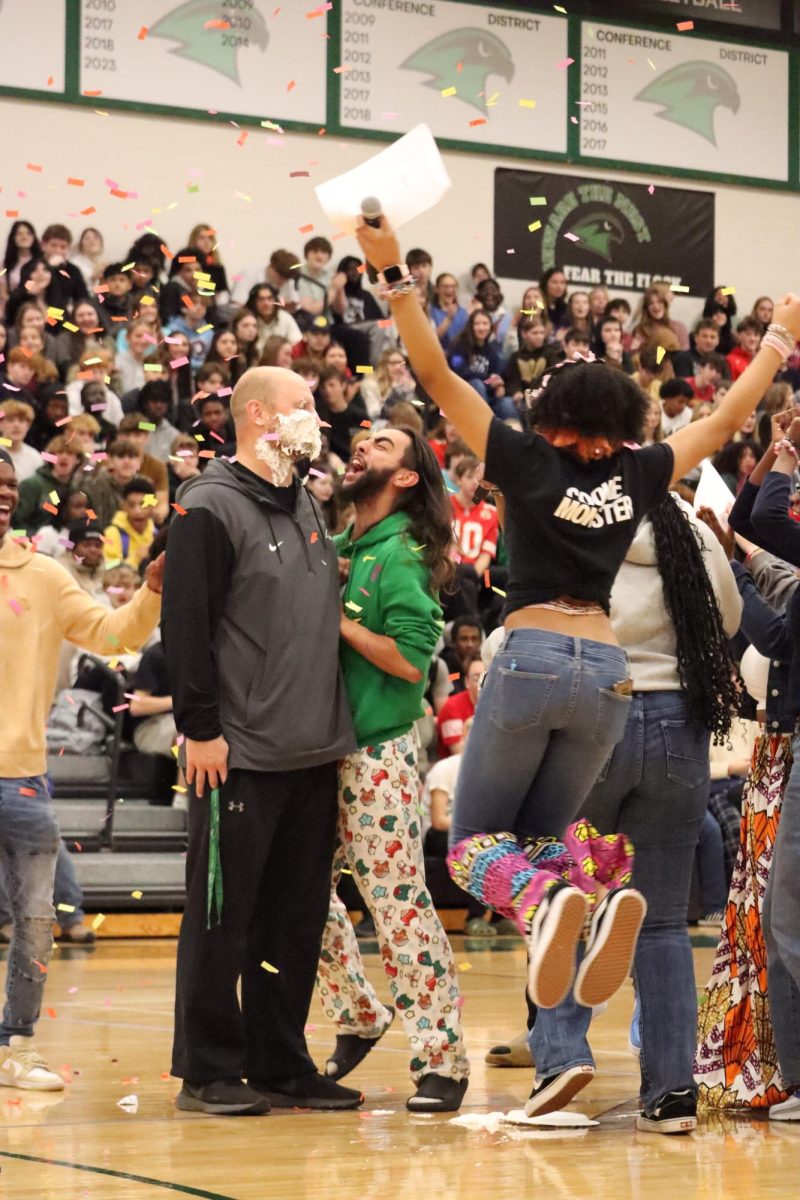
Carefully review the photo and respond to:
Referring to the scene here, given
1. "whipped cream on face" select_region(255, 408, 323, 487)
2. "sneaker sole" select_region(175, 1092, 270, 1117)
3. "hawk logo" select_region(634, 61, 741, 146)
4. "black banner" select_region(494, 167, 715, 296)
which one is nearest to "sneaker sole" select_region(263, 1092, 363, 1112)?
"sneaker sole" select_region(175, 1092, 270, 1117)

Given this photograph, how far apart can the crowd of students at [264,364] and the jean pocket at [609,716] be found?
3.94 m

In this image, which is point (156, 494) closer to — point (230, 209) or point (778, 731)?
point (230, 209)

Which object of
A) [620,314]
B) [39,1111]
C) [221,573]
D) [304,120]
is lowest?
[39,1111]

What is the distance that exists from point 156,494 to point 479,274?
6.02 meters

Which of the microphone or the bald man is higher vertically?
the microphone

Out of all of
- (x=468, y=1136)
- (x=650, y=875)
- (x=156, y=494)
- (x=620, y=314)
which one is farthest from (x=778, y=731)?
(x=620, y=314)

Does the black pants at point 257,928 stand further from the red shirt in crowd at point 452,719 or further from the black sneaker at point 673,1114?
the red shirt in crowd at point 452,719

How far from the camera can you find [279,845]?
495cm

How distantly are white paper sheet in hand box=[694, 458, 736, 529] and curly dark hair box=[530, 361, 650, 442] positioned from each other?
2.54 ft

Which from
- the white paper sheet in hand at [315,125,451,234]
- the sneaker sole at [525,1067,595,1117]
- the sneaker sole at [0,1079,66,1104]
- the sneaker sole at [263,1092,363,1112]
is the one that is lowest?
the sneaker sole at [0,1079,66,1104]

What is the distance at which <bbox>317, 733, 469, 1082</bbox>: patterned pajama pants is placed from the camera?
16.1ft

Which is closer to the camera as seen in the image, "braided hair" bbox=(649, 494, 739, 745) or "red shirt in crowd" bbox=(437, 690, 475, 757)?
"braided hair" bbox=(649, 494, 739, 745)

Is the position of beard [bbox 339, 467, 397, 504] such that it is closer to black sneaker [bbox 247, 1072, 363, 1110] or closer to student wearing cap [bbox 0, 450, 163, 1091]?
student wearing cap [bbox 0, 450, 163, 1091]

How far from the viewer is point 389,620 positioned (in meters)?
5.04
